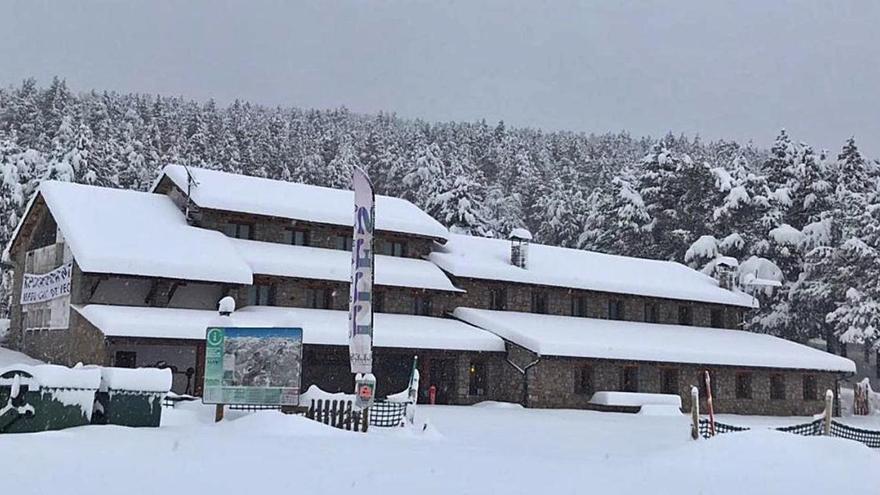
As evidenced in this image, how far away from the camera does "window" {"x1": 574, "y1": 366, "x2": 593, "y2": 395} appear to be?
35031 millimetres

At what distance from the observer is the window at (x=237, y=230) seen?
3419 cm

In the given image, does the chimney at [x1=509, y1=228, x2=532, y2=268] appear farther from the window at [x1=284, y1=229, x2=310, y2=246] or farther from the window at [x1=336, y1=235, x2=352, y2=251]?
the window at [x1=284, y1=229, x2=310, y2=246]

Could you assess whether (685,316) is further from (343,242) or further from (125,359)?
(125,359)

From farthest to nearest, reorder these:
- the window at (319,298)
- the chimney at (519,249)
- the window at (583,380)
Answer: the chimney at (519,249) → the window at (583,380) → the window at (319,298)

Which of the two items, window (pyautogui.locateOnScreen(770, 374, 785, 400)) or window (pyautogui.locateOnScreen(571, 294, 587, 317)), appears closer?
window (pyautogui.locateOnScreen(770, 374, 785, 400))

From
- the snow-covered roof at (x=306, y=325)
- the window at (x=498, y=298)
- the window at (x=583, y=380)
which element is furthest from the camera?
the window at (x=498, y=298)

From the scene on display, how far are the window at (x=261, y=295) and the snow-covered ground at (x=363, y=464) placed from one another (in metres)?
14.3

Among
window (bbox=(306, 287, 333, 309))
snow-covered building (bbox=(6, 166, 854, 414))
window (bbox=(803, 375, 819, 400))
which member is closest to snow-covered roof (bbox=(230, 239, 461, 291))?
snow-covered building (bbox=(6, 166, 854, 414))

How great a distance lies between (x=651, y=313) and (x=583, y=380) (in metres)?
8.79

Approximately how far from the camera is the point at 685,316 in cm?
4384

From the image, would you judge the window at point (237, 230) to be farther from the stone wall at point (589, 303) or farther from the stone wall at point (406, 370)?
the stone wall at point (589, 303)

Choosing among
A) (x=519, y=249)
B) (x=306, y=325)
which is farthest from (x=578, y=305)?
(x=306, y=325)

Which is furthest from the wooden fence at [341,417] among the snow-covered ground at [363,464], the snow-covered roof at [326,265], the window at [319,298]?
the window at [319,298]

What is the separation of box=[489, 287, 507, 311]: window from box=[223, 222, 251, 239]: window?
10871 mm
